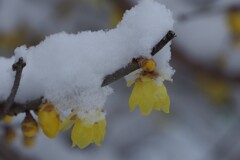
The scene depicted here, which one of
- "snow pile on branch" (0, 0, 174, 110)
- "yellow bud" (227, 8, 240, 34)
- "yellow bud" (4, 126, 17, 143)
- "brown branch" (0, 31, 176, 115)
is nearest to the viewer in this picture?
"brown branch" (0, 31, 176, 115)

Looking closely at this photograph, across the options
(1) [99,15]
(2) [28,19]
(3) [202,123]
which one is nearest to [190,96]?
(3) [202,123]

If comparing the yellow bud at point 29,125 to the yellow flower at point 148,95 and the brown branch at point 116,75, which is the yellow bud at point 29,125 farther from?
the yellow flower at point 148,95

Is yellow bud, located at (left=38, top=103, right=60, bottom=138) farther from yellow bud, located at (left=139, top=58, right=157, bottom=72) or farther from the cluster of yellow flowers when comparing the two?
yellow bud, located at (left=139, top=58, right=157, bottom=72)

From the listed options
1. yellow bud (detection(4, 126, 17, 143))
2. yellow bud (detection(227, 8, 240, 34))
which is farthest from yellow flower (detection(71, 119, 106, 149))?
yellow bud (detection(227, 8, 240, 34))

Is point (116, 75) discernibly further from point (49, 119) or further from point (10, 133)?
point (10, 133)

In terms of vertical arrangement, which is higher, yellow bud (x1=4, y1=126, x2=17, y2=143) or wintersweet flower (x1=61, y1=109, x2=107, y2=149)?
Result: yellow bud (x1=4, y1=126, x2=17, y2=143)

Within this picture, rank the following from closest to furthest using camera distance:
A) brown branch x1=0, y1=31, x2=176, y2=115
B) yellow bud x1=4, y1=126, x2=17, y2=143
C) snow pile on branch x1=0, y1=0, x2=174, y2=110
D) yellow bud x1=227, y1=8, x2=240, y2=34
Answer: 1. brown branch x1=0, y1=31, x2=176, y2=115
2. snow pile on branch x1=0, y1=0, x2=174, y2=110
3. yellow bud x1=4, y1=126, x2=17, y2=143
4. yellow bud x1=227, y1=8, x2=240, y2=34

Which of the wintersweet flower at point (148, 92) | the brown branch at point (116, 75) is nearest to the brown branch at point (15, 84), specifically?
the brown branch at point (116, 75)
